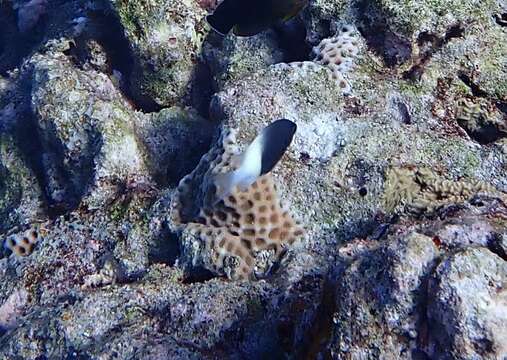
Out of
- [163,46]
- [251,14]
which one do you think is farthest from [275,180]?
[163,46]

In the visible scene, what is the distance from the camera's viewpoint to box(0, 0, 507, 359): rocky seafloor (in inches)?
74.8

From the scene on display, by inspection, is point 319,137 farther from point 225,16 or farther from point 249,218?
point 225,16

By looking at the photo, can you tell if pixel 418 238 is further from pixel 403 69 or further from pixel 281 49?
pixel 281 49

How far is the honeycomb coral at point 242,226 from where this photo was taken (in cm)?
321

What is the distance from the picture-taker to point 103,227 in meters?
3.82

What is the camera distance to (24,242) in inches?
155

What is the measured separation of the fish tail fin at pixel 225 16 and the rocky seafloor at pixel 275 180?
1003mm

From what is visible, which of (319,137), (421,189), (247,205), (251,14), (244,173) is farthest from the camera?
(319,137)

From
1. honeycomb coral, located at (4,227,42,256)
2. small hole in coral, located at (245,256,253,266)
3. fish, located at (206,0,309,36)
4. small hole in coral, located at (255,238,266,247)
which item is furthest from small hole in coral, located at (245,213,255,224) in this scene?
honeycomb coral, located at (4,227,42,256)

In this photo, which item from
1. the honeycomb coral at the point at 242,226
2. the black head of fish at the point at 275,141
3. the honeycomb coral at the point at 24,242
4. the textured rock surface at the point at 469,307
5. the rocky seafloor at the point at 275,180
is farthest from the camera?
the honeycomb coral at the point at 24,242

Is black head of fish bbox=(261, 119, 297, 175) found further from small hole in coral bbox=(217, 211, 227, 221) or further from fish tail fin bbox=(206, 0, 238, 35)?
small hole in coral bbox=(217, 211, 227, 221)

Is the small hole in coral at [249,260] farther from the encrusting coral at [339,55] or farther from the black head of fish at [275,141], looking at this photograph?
the encrusting coral at [339,55]

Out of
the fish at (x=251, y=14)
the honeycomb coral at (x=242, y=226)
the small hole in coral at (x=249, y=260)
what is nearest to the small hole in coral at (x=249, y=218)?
the honeycomb coral at (x=242, y=226)

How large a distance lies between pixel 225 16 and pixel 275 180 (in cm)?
115
